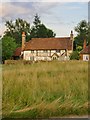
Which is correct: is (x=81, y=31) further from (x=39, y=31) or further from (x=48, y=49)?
(x=48, y=49)

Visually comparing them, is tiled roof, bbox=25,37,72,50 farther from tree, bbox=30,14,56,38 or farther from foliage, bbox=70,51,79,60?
tree, bbox=30,14,56,38

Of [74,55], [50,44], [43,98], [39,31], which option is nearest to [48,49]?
[50,44]

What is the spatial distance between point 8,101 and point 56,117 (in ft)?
4.08

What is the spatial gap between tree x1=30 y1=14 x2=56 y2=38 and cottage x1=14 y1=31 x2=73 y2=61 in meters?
16.3

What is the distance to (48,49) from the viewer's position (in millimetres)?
57062

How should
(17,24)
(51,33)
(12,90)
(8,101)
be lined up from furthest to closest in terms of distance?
(17,24) < (51,33) < (12,90) < (8,101)

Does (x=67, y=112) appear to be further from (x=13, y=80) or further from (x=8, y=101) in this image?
(x=13, y=80)

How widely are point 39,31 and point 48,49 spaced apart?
21800 mm

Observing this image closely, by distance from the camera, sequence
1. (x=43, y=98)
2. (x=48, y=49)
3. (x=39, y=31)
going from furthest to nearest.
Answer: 1. (x=39, y=31)
2. (x=48, y=49)
3. (x=43, y=98)

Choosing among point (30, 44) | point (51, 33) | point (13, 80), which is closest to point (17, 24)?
point (51, 33)

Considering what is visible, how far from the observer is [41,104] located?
17.7ft

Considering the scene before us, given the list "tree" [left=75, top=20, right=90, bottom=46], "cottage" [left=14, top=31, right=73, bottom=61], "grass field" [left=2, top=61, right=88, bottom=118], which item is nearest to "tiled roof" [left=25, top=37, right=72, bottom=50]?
"cottage" [left=14, top=31, right=73, bottom=61]

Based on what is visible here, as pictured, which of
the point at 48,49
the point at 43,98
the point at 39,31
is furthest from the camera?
the point at 39,31

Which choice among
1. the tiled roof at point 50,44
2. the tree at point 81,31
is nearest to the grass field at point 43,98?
the tiled roof at point 50,44
